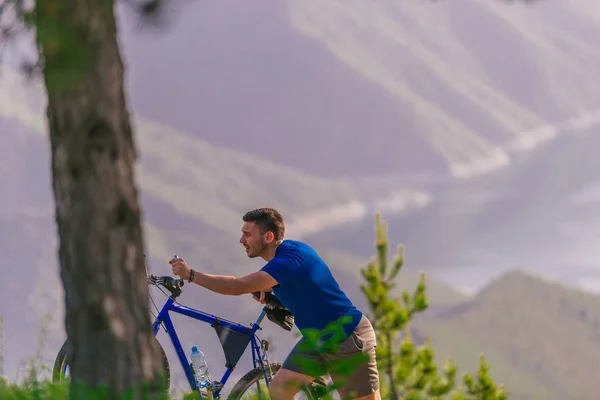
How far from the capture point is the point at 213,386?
6484 millimetres

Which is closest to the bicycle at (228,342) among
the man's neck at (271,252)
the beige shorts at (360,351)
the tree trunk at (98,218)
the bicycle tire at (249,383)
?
the bicycle tire at (249,383)

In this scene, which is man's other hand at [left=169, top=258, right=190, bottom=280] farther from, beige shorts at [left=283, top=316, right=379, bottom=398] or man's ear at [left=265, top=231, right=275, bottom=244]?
beige shorts at [left=283, top=316, right=379, bottom=398]

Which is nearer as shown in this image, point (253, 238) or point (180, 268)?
point (180, 268)

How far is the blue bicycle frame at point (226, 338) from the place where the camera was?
639cm

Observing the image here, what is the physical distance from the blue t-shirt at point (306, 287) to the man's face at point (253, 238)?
135mm

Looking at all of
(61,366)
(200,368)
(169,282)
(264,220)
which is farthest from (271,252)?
(61,366)

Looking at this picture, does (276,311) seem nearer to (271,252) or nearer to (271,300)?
(271,300)

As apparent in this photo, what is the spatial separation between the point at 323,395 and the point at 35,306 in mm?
158267

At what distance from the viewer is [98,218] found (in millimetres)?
4148

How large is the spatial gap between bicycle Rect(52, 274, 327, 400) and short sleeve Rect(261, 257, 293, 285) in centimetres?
89

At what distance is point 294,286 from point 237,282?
0.34m

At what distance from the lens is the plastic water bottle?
645 cm

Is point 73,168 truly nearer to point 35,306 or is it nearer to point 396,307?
point 396,307

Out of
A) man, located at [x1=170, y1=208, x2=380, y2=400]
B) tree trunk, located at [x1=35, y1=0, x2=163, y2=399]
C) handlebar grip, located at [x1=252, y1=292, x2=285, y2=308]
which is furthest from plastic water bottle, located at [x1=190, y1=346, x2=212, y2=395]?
tree trunk, located at [x1=35, y1=0, x2=163, y2=399]
